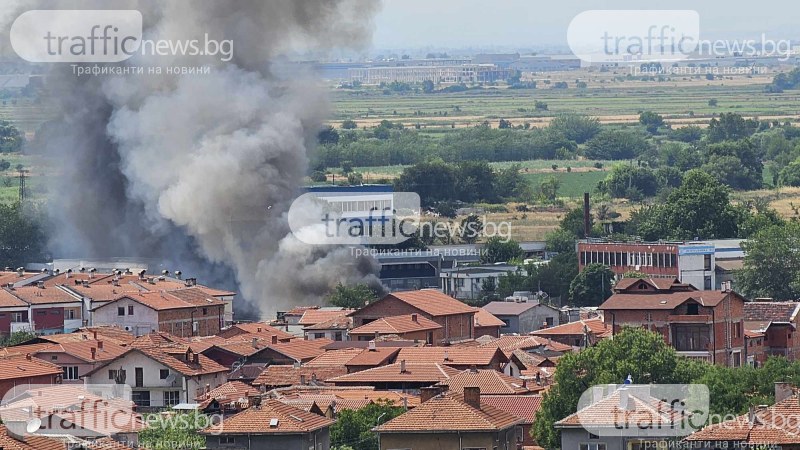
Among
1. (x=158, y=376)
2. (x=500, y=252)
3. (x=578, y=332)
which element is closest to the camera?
(x=158, y=376)

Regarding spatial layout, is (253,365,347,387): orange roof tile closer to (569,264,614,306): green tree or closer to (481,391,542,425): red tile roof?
(481,391,542,425): red tile roof

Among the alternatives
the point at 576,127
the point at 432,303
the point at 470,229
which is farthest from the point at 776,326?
the point at 576,127

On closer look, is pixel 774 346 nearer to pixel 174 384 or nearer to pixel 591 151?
pixel 174 384

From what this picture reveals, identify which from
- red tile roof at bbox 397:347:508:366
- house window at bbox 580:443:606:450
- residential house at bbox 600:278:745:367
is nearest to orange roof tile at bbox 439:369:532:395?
red tile roof at bbox 397:347:508:366

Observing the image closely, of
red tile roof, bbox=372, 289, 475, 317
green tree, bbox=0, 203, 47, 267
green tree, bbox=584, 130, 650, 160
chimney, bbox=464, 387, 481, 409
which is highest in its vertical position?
green tree, bbox=584, 130, 650, 160

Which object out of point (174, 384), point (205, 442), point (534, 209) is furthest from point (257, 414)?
point (534, 209)

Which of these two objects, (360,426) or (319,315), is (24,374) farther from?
(319,315)
